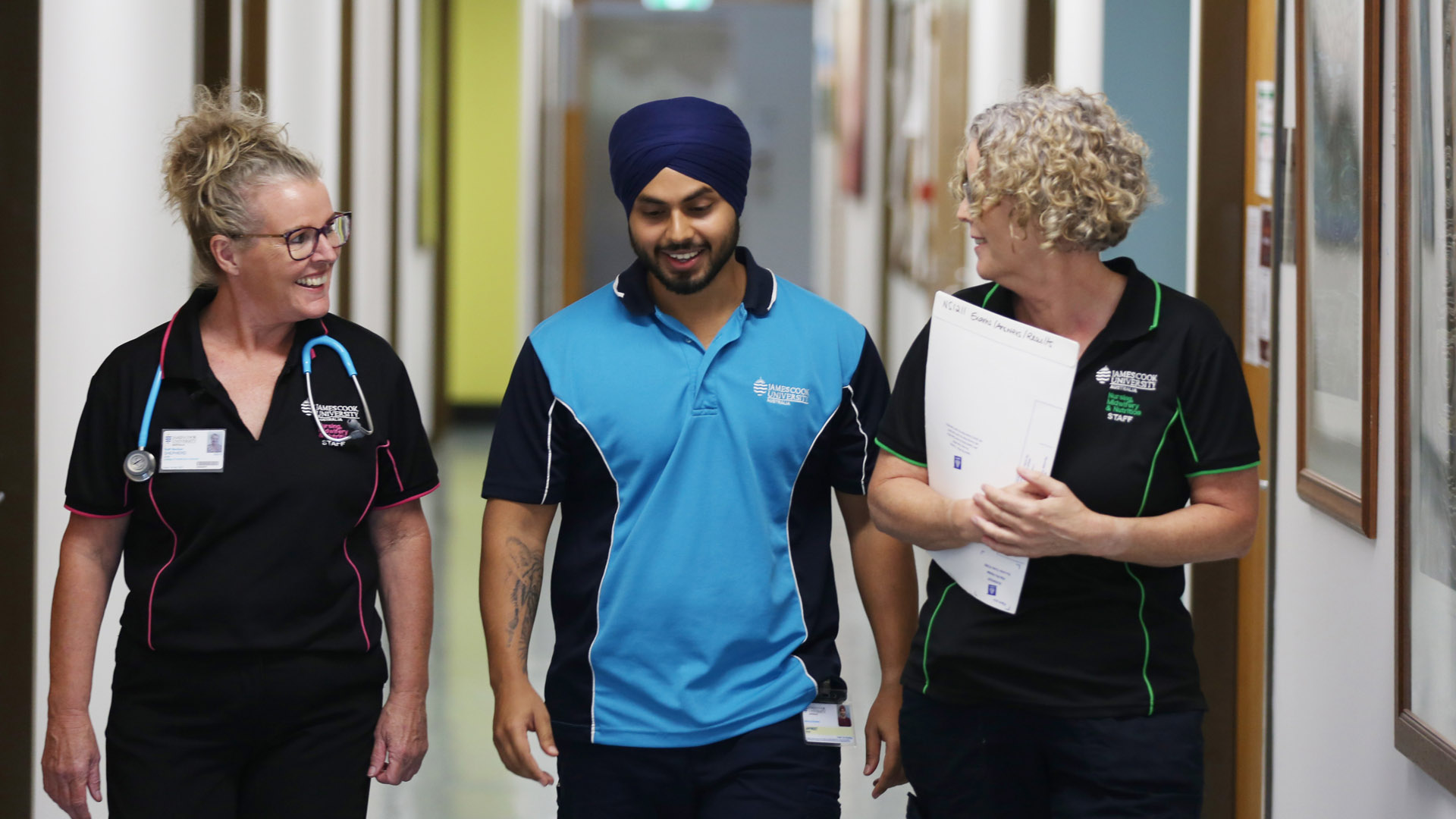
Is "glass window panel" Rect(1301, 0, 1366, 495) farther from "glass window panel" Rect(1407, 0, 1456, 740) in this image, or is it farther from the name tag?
the name tag

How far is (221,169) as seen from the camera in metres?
1.89

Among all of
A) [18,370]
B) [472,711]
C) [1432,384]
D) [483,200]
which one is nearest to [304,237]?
[18,370]

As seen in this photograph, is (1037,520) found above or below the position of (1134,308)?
below

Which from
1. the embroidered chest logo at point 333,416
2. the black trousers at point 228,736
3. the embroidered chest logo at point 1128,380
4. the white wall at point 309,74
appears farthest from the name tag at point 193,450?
the white wall at point 309,74

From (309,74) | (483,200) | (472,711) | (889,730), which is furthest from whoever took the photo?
(483,200)

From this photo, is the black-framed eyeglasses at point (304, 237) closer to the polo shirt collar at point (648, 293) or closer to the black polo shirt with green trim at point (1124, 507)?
the polo shirt collar at point (648, 293)

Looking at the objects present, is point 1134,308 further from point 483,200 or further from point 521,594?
point 483,200

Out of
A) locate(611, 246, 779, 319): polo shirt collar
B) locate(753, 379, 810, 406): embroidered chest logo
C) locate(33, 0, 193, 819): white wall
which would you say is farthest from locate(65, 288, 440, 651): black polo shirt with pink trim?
locate(33, 0, 193, 819): white wall

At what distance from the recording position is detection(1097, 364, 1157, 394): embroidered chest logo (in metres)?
1.69

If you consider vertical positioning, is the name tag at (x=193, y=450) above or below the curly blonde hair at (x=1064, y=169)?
below

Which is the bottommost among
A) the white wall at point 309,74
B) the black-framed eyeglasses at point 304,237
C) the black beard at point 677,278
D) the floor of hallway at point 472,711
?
the floor of hallway at point 472,711

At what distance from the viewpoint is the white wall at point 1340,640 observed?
77.5 inches

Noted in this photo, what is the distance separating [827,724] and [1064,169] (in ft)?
2.47

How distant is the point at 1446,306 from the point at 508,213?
9265 millimetres
